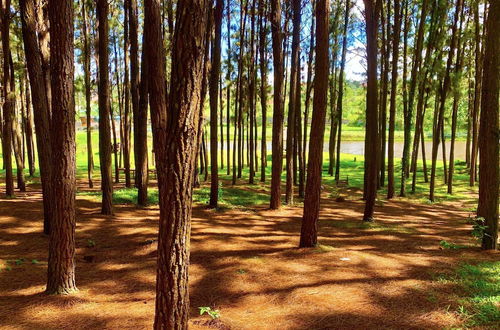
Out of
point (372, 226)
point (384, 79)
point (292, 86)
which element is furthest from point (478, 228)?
point (384, 79)

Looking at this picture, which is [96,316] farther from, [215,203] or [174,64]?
[215,203]

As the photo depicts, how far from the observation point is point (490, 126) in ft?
23.7

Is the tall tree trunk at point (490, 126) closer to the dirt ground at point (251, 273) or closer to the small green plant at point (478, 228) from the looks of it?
the small green plant at point (478, 228)

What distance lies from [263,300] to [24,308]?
12.0 ft

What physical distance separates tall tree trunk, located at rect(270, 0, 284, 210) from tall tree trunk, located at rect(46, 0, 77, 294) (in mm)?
7953

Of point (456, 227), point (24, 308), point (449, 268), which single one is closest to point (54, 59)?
point (24, 308)

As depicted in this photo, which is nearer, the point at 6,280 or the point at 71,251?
the point at 71,251

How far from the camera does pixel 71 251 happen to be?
554cm

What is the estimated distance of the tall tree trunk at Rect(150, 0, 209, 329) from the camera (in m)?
2.96

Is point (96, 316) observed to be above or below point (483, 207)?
below

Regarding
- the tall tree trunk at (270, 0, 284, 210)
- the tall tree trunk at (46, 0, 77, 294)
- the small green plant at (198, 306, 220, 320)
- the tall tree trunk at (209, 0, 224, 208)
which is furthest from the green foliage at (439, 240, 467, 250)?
the tall tree trunk at (46, 0, 77, 294)

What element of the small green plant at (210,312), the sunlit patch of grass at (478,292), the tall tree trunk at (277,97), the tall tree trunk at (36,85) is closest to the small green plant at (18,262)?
the tall tree trunk at (36,85)

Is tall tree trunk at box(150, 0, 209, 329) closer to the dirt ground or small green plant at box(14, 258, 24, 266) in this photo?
the dirt ground

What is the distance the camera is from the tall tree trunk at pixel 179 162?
2.96m
